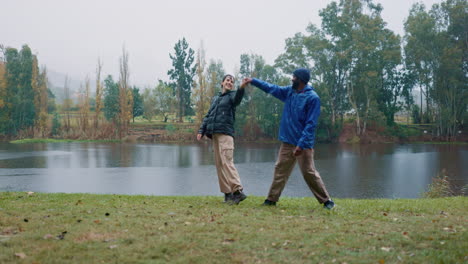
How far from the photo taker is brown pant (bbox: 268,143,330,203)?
5.81 m

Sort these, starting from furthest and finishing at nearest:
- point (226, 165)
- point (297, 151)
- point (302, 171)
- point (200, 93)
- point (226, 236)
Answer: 1. point (200, 93)
2. point (226, 165)
3. point (302, 171)
4. point (297, 151)
5. point (226, 236)

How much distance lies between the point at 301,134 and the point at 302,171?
0.59 m

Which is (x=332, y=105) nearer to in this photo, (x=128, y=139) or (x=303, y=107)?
(x=128, y=139)

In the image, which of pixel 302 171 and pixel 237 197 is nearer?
pixel 302 171

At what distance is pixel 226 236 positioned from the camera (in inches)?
159

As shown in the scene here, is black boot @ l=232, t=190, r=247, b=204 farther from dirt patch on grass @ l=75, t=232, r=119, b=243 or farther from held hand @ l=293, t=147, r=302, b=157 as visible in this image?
dirt patch on grass @ l=75, t=232, r=119, b=243

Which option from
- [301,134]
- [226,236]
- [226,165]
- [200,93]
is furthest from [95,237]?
[200,93]

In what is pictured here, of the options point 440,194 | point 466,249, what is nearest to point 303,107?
point 466,249

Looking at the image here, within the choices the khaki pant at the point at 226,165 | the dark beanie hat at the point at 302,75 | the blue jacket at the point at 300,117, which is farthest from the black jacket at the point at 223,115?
the dark beanie hat at the point at 302,75

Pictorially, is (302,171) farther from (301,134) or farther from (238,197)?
(238,197)

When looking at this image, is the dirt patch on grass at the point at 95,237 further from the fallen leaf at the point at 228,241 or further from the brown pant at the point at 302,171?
the brown pant at the point at 302,171

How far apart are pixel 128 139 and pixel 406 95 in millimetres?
37689

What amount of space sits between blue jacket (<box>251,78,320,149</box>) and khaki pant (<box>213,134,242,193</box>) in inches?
39.7

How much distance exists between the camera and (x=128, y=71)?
50.4m
